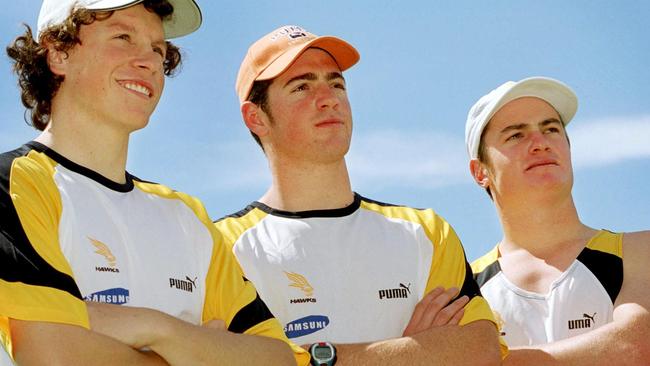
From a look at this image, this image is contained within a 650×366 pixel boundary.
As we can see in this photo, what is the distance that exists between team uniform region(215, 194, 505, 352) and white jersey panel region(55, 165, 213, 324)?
657 mm

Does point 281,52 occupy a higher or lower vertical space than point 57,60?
higher

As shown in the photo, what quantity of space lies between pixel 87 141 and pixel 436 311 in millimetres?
1987

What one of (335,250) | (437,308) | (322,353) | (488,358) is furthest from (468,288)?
(322,353)

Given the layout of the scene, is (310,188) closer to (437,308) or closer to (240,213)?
(240,213)

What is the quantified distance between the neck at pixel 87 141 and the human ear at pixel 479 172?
324 centimetres

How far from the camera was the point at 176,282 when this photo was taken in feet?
14.8

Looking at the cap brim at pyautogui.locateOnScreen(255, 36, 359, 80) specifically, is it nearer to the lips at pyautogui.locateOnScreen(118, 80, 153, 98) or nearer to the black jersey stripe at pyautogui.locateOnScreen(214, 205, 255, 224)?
the black jersey stripe at pyautogui.locateOnScreen(214, 205, 255, 224)

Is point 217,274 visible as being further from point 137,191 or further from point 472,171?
point 472,171

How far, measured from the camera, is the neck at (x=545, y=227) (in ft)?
21.6

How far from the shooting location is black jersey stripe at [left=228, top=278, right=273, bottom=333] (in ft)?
14.9

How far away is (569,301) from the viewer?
19.9ft

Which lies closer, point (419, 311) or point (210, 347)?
point (210, 347)

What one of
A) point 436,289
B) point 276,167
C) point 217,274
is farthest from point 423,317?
point 276,167

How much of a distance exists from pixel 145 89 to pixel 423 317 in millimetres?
1859
